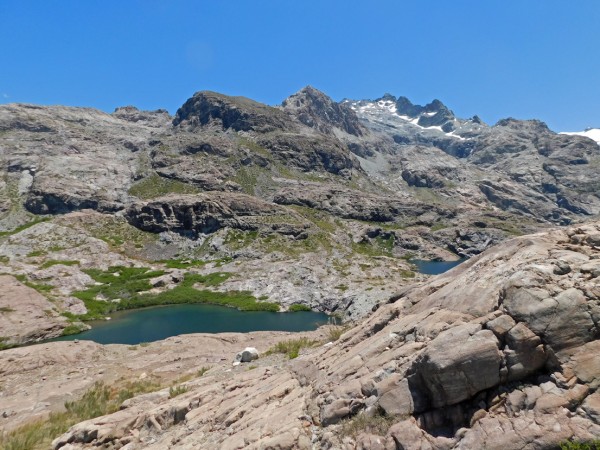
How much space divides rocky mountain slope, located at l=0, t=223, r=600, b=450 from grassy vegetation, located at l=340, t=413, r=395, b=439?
0.11 ft

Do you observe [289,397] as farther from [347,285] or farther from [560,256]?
[347,285]

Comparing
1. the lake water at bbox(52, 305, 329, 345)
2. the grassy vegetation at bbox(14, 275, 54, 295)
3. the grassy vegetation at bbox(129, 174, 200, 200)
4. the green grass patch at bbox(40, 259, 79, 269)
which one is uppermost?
the grassy vegetation at bbox(129, 174, 200, 200)

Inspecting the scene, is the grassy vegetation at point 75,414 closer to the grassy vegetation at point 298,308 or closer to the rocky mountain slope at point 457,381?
the rocky mountain slope at point 457,381

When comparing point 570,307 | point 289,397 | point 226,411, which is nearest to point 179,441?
point 226,411

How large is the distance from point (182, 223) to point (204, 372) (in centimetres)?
14075

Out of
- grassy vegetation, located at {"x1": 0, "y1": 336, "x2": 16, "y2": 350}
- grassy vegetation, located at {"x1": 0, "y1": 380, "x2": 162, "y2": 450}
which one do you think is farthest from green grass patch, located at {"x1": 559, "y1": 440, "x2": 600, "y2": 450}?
grassy vegetation, located at {"x1": 0, "y1": 336, "x2": 16, "y2": 350}

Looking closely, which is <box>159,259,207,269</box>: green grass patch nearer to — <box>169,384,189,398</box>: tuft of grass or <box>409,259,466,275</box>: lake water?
<box>409,259,466,275</box>: lake water

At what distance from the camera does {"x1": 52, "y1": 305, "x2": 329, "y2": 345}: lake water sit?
73.8 meters

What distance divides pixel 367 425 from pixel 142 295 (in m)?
101

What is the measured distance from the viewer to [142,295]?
100750 mm

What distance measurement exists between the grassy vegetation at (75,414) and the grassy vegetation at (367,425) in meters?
16.4

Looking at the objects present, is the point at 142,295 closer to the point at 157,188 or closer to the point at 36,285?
the point at 36,285

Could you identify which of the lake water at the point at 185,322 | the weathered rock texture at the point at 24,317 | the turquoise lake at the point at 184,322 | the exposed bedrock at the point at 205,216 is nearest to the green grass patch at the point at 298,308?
the lake water at the point at 185,322

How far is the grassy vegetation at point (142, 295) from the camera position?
304 feet
